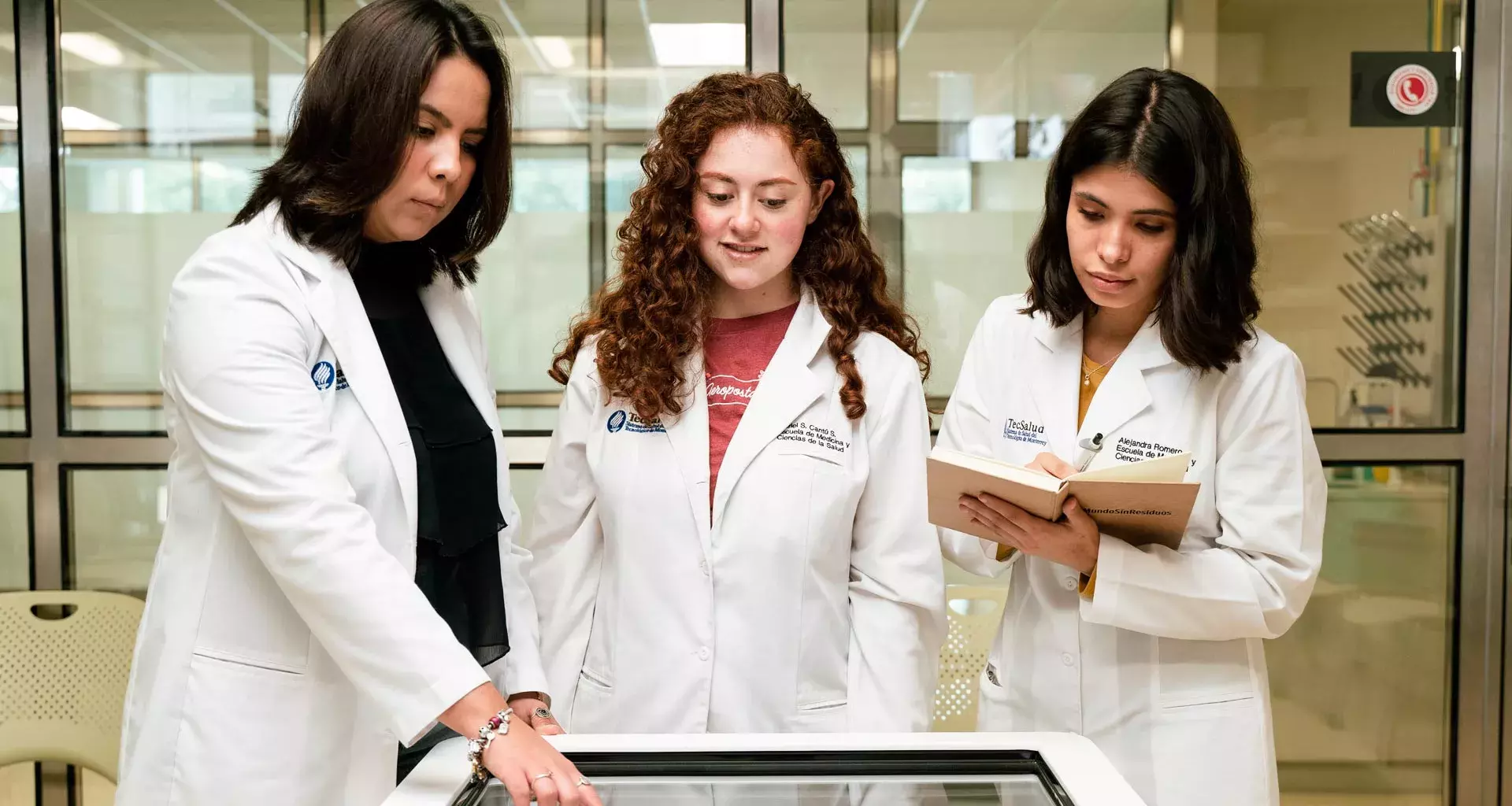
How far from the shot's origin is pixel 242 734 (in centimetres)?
125

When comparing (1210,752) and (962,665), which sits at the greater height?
(1210,752)

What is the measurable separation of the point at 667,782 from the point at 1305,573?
1.01 m

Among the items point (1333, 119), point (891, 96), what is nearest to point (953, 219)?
point (891, 96)

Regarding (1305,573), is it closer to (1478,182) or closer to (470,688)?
(470,688)

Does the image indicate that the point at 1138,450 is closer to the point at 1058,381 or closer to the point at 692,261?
the point at 1058,381

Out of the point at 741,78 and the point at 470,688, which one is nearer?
the point at 470,688

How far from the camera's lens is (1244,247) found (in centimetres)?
154

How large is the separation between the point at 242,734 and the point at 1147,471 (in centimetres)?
111

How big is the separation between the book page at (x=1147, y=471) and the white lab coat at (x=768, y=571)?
1.08ft

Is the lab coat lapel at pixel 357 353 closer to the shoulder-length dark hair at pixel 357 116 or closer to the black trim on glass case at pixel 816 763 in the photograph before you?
the shoulder-length dark hair at pixel 357 116

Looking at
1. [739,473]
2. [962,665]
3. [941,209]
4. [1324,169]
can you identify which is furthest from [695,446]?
[1324,169]

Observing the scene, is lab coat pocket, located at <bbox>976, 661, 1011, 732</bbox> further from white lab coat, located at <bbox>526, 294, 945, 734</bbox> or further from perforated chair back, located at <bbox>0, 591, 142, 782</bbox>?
perforated chair back, located at <bbox>0, 591, 142, 782</bbox>

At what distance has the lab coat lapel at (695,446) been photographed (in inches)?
62.4

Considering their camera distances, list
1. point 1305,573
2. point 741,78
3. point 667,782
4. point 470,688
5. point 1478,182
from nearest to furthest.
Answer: point 667,782 → point 470,688 → point 1305,573 → point 741,78 → point 1478,182
